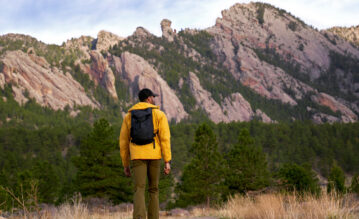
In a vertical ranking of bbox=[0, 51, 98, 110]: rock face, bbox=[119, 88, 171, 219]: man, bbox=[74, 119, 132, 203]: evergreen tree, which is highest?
bbox=[0, 51, 98, 110]: rock face

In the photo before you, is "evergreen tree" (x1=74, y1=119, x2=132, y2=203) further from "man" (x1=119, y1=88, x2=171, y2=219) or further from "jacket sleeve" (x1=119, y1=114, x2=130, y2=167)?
"man" (x1=119, y1=88, x2=171, y2=219)

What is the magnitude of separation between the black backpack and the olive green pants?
420 millimetres

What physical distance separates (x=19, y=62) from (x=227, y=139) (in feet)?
345

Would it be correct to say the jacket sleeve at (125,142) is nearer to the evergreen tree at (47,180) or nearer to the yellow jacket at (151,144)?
the yellow jacket at (151,144)

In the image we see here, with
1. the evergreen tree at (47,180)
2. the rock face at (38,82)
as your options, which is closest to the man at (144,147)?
the evergreen tree at (47,180)

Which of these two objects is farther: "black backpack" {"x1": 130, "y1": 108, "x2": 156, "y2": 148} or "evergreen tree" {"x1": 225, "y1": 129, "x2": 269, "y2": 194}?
"evergreen tree" {"x1": 225, "y1": 129, "x2": 269, "y2": 194}

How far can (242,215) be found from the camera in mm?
8930

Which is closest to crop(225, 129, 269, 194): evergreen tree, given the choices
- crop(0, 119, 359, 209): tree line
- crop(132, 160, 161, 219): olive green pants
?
crop(0, 119, 359, 209): tree line

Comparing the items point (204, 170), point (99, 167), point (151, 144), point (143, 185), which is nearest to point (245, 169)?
point (204, 170)

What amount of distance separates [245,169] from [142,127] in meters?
36.7

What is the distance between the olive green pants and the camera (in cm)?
657

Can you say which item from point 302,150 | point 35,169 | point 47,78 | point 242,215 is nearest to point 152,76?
point 47,78

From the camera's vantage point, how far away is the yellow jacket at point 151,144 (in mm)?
6613

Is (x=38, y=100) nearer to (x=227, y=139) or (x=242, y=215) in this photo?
(x=227, y=139)
